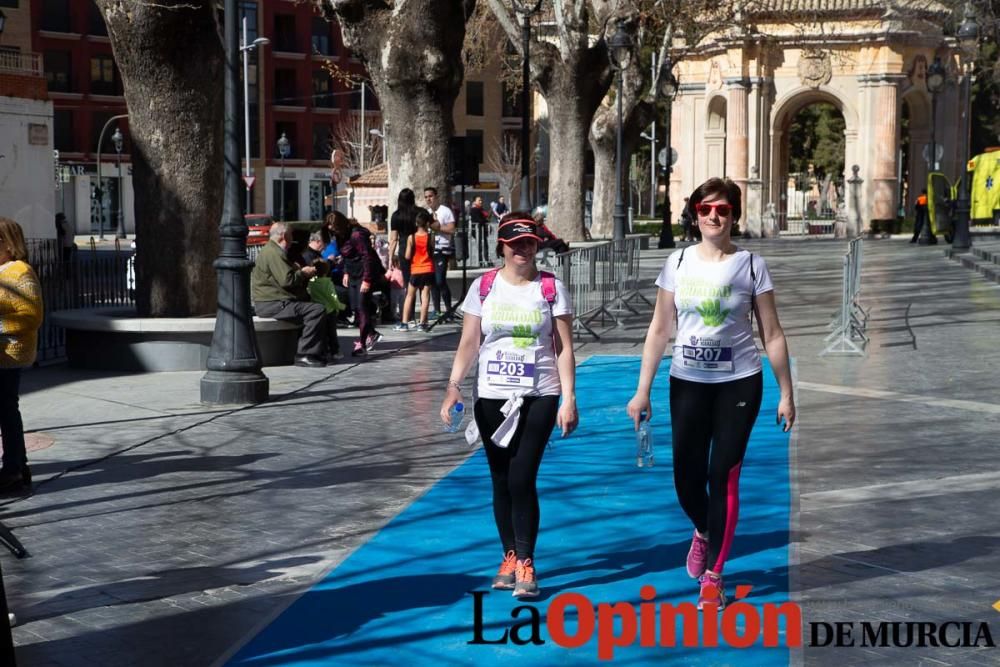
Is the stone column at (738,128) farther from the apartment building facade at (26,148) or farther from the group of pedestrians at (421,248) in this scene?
the group of pedestrians at (421,248)

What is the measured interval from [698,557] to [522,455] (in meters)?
0.91

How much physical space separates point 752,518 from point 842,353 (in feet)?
28.4

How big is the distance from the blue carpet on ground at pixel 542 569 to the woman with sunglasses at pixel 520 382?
375mm

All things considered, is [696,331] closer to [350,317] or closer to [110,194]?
[350,317]

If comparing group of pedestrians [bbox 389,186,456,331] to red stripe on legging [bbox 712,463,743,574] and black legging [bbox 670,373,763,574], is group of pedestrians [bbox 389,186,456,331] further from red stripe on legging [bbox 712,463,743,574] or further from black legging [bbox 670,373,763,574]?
red stripe on legging [bbox 712,463,743,574]

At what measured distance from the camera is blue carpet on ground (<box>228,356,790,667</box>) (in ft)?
19.4

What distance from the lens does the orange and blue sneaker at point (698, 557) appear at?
258 inches

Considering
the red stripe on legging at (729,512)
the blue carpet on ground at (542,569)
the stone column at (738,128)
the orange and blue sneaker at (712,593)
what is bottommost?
the blue carpet on ground at (542,569)

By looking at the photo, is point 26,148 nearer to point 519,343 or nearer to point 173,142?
point 173,142

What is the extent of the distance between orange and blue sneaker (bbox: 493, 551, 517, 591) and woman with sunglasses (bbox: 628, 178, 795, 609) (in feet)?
2.73

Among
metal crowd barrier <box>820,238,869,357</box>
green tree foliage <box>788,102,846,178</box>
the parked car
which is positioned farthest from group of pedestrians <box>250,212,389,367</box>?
green tree foliage <box>788,102,846,178</box>

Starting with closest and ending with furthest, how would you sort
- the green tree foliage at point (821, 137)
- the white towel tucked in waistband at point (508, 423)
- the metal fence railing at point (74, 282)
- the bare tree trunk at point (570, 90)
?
1. the white towel tucked in waistband at point (508, 423)
2. the metal fence railing at point (74, 282)
3. the bare tree trunk at point (570, 90)
4. the green tree foliage at point (821, 137)

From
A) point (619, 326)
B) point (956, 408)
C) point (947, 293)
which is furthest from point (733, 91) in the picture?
point (956, 408)

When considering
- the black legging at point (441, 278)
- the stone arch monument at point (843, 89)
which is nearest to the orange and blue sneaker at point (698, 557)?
the black legging at point (441, 278)
